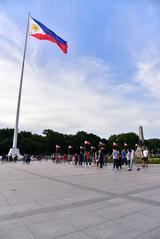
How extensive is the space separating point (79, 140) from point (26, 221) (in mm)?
132273

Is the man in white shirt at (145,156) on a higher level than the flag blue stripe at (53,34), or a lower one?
lower

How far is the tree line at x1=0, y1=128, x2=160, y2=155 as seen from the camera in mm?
117438

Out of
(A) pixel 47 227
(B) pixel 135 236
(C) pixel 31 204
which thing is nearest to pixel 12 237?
(A) pixel 47 227

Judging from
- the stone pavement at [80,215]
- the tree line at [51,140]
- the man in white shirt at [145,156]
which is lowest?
the stone pavement at [80,215]

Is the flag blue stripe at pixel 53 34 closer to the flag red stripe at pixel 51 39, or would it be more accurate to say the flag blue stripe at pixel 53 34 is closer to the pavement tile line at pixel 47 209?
the flag red stripe at pixel 51 39

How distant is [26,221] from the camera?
588 centimetres

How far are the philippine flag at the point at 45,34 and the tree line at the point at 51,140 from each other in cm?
8192

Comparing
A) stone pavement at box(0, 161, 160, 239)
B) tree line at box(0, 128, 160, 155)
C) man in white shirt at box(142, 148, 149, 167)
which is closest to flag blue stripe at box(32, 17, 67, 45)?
man in white shirt at box(142, 148, 149, 167)

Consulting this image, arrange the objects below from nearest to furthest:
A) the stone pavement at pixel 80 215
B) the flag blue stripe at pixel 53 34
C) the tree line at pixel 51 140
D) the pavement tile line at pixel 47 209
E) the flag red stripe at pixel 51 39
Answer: the stone pavement at pixel 80 215, the pavement tile line at pixel 47 209, the flag red stripe at pixel 51 39, the flag blue stripe at pixel 53 34, the tree line at pixel 51 140

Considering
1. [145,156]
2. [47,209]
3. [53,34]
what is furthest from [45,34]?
[47,209]

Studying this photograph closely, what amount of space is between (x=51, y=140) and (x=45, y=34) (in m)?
101

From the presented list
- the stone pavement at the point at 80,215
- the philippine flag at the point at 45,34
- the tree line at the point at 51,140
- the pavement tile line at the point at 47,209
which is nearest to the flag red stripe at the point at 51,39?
the philippine flag at the point at 45,34

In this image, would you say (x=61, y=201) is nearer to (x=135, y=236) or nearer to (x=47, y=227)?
(x=47, y=227)

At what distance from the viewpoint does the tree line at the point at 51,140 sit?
117438 millimetres
